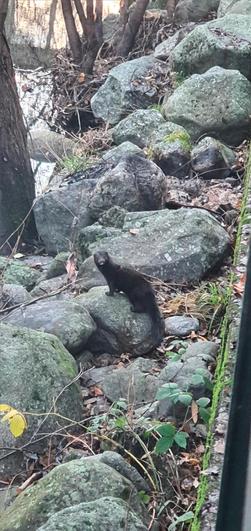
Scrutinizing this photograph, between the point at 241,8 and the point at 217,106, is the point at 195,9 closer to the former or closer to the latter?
the point at 241,8

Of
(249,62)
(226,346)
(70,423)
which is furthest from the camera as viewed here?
(249,62)

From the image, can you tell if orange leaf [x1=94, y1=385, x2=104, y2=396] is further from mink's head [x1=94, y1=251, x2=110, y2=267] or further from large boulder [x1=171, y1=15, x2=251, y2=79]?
large boulder [x1=171, y1=15, x2=251, y2=79]

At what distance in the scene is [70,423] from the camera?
14.7 feet

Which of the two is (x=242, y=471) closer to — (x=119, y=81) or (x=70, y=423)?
(x=70, y=423)

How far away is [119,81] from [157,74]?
0.59 metres

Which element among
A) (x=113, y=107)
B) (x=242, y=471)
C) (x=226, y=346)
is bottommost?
(x=113, y=107)

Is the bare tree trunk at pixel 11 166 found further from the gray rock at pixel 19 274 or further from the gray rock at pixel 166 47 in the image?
the gray rock at pixel 166 47

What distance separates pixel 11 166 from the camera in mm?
8344

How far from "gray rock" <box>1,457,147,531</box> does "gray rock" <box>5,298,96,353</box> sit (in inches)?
70.7

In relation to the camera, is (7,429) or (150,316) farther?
(150,316)

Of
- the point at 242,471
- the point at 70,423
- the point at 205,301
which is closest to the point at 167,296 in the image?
the point at 205,301

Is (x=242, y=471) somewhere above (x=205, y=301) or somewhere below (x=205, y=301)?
above

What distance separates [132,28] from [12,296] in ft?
28.7

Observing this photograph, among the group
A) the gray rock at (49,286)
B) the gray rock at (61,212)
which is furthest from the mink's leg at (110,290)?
the gray rock at (61,212)
